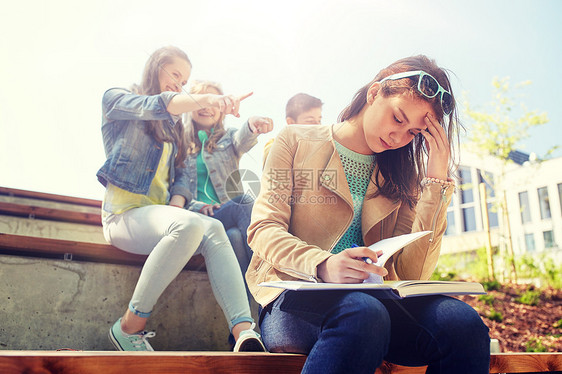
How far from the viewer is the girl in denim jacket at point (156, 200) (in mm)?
1645

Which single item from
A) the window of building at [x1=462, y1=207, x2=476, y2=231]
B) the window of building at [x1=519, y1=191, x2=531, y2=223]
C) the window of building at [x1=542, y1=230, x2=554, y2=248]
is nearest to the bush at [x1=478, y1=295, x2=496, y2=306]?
the window of building at [x1=542, y1=230, x2=554, y2=248]

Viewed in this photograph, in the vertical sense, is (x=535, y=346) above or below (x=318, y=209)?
below

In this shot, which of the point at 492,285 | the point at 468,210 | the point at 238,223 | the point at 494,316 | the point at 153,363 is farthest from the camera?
the point at 468,210

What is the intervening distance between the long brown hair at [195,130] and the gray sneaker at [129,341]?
Answer: 112cm

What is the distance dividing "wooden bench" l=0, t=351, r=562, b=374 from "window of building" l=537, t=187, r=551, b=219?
17.3 m

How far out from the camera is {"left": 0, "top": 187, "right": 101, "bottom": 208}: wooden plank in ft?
10.4

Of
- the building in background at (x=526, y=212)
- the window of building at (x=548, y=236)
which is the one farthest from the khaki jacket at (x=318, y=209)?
the window of building at (x=548, y=236)

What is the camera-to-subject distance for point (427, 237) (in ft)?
4.40

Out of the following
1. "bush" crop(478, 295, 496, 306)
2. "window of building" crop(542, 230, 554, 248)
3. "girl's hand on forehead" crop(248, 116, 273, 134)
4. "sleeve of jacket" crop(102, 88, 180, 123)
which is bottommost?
"window of building" crop(542, 230, 554, 248)

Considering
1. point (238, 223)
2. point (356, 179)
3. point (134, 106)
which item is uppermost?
point (134, 106)

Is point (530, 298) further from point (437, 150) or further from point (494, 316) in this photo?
point (437, 150)

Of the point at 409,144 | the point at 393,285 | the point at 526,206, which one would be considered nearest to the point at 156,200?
the point at 409,144

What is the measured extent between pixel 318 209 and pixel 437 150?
16.7 inches

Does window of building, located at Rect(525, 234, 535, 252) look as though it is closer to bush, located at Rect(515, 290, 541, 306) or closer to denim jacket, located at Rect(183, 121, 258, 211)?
bush, located at Rect(515, 290, 541, 306)
